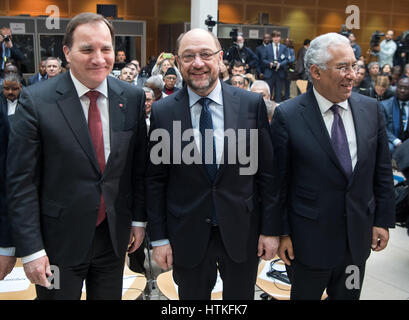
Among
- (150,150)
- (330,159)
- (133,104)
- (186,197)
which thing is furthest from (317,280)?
(133,104)

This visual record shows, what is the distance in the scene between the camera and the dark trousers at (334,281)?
2.05 m

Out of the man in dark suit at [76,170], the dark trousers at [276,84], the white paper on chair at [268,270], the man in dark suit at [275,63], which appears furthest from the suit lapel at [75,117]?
the dark trousers at [276,84]

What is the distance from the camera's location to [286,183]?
81.9 inches

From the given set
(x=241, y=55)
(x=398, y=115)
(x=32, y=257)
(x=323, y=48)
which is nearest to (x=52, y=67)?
(x=241, y=55)

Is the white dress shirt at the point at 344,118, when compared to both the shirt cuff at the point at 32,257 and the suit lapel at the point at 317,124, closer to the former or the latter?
the suit lapel at the point at 317,124

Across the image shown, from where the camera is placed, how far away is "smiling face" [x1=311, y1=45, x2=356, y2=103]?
1.95 m

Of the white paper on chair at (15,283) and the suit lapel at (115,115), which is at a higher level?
the suit lapel at (115,115)

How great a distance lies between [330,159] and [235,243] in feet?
1.86

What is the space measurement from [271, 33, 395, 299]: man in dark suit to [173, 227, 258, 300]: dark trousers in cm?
23

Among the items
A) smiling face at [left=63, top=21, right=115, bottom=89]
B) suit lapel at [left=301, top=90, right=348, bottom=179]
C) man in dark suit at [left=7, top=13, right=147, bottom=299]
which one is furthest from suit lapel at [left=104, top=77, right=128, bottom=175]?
suit lapel at [left=301, top=90, right=348, bottom=179]

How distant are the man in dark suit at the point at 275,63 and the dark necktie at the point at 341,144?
848 cm

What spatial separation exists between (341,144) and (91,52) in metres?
1.17

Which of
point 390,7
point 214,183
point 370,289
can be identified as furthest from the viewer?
point 390,7
